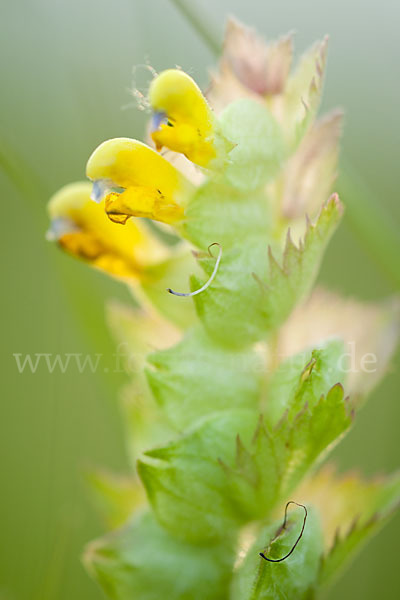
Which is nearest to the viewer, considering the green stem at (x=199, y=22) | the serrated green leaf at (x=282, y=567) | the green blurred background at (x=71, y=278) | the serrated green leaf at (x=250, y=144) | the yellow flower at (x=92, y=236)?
the serrated green leaf at (x=282, y=567)

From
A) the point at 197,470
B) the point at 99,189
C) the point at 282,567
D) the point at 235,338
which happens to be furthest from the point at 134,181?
the point at 282,567

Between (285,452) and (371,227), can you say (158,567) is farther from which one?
(371,227)

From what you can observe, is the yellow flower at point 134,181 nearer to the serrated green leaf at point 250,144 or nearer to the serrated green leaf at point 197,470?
the serrated green leaf at point 250,144

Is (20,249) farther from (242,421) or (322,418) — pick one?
(322,418)

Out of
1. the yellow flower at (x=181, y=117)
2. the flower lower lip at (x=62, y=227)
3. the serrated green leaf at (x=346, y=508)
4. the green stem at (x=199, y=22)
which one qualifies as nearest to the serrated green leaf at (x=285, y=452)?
the serrated green leaf at (x=346, y=508)

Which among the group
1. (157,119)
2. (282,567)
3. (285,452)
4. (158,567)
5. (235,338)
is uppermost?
(157,119)

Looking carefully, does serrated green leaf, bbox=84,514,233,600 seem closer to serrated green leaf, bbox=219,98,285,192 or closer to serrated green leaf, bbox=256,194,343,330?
serrated green leaf, bbox=256,194,343,330
